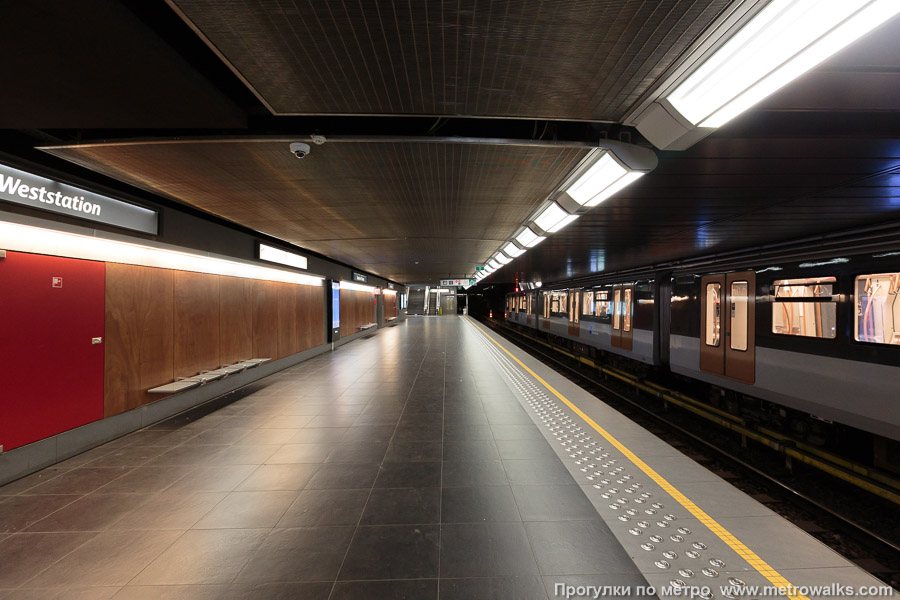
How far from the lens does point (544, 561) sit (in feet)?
6.93

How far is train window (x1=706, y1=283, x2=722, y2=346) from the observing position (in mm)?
5711

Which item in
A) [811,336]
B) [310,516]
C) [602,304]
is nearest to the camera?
Answer: [310,516]

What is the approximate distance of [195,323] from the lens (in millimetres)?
5418

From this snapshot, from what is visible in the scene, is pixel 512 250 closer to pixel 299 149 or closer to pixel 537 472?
pixel 537 472

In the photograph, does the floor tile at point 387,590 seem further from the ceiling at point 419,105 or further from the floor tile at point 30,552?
the ceiling at point 419,105

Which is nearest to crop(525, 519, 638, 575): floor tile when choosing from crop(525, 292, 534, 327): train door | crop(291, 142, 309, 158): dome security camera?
crop(291, 142, 309, 158): dome security camera

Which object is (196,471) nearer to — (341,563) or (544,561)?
(341,563)

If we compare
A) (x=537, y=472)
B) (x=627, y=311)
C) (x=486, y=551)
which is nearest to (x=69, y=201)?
(x=486, y=551)

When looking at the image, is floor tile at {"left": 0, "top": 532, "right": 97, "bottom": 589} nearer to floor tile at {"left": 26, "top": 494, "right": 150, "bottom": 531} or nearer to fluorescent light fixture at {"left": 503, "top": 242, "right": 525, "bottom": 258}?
floor tile at {"left": 26, "top": 494, "right": 150, "bottom": 531}

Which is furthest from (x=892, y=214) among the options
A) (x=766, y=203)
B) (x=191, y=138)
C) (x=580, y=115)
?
(x=191, y=138)

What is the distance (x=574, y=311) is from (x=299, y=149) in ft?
35.3

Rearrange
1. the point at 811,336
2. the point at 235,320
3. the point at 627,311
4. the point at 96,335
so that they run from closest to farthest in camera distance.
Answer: the point at 96,335 < the point at 811,336 < the point at 235,320 < the point at 627,311

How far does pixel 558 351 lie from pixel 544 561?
42.4 ft

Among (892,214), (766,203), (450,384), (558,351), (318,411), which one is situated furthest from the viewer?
(558,351)
